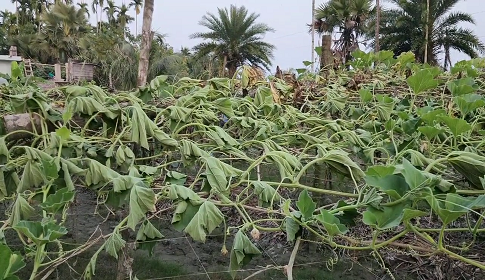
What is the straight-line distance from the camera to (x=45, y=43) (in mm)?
20484

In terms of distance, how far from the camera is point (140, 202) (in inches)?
30.1

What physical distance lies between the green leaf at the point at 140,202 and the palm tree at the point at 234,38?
1396 cm

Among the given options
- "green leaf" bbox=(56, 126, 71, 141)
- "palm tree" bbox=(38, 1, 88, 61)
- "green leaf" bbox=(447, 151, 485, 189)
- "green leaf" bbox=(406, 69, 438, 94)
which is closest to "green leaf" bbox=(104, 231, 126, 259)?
"green leaf" bbox=(56, 126, 71, 141)

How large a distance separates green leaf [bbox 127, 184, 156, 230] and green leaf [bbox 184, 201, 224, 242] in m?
0.08

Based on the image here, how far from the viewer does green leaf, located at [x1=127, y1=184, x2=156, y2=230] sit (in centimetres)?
76

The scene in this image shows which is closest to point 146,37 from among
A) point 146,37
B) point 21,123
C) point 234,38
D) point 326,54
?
point 146,37

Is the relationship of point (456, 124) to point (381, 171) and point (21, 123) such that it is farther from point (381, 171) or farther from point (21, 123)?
point (21, 123)

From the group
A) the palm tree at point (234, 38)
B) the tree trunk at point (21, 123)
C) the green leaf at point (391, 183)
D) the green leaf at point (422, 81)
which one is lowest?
the green leaf at point (391, 183)

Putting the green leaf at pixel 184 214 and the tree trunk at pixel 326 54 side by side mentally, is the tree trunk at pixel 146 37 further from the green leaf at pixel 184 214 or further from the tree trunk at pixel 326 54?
the green leaf at pixel 184 214

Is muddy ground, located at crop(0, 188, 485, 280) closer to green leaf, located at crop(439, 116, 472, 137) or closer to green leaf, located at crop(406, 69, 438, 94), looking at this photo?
green leaf, located at crop(406, 69, 438, 94)

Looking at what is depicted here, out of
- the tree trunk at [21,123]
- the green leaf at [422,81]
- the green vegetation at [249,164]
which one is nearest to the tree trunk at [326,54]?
the green vegetation at [249,164]

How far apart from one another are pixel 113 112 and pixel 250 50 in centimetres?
1418

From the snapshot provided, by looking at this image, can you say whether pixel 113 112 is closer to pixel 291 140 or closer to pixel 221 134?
pixel 221 134

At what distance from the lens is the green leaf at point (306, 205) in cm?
70
